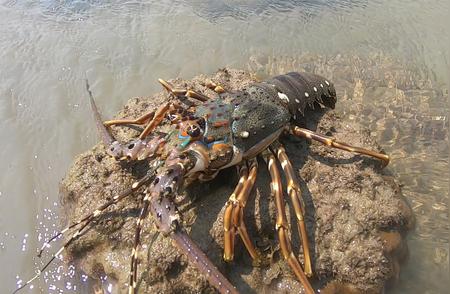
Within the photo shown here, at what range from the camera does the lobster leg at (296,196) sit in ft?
12.0

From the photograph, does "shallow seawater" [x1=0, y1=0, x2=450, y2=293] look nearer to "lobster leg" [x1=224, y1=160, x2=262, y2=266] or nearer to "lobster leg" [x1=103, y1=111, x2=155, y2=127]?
"lobster leg" [x1=103, y1=111, x2=155, y2=127]

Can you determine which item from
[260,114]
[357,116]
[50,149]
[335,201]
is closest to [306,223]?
[335,201]

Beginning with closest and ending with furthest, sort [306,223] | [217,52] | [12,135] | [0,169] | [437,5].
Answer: [306,223]
[0,169]
[12,135]
[217,52]
[437,5]

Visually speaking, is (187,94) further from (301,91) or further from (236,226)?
(236,226)

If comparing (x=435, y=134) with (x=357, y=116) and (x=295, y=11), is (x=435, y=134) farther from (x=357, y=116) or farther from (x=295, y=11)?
(x=295, y=11)

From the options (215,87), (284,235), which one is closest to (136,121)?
(215,87)

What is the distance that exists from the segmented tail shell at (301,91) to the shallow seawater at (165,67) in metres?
0.88

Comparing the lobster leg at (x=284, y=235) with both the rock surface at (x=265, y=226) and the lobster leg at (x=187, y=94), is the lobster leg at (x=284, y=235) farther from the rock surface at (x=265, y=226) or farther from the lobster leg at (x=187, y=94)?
the lobster leg at (x=187, y=94)

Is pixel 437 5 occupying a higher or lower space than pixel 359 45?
higher

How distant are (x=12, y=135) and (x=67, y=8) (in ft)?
11.2

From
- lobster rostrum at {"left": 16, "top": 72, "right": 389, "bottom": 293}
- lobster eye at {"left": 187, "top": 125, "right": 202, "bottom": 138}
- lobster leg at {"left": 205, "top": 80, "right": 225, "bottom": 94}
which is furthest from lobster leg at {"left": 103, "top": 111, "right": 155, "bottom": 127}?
lobster eye at {"left": 187, "top": 125, "right": 202, "bottom": 138}

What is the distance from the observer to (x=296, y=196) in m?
3.85

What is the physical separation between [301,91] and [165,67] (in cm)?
256

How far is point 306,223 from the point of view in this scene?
3902 millimetres
